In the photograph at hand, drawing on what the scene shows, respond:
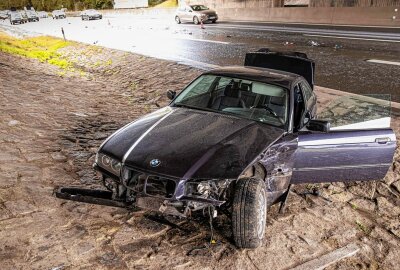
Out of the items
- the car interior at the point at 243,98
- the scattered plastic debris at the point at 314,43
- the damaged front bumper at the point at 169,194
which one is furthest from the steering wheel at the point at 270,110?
the scattered plastic debris at the point at 314,43

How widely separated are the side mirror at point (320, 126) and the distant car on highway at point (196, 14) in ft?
84.6

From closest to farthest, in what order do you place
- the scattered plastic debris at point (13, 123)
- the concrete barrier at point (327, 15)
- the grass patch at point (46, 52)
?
the scattered plastic debris at point (13, 123) → the grass patch at point (46, 52) → the concrete barrier at point (327, 15)

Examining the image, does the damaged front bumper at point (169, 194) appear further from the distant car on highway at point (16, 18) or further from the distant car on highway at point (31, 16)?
the distant car on highway at point (31, 16)

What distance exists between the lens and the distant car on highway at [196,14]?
28.1 m

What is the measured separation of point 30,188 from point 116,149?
1.58m

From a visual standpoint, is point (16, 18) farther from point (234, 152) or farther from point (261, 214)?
point (261, 214)

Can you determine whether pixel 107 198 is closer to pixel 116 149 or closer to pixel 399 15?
pixel 116 149

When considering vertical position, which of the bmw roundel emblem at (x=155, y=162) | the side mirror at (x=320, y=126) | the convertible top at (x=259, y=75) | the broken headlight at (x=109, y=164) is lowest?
the broken headlight at (x=109, y=164)

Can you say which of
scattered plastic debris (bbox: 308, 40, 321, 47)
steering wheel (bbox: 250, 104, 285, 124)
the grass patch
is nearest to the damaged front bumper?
steering wheel (bbox: 250, 104, 285, 124)

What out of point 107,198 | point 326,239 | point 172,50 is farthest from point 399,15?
point 107,198

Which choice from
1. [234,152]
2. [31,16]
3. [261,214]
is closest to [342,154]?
[261,214]

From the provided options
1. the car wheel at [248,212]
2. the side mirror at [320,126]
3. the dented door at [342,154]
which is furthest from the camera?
the dented door at [342,154]

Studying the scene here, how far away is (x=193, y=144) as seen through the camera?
3.39m

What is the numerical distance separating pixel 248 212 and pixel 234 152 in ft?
1.86
